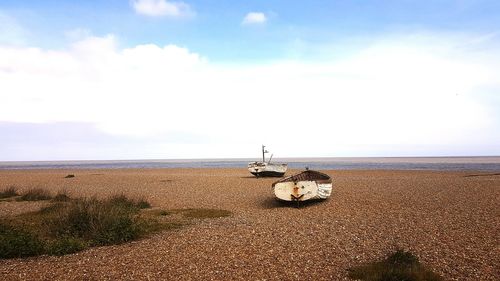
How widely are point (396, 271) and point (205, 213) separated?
31.1 feet

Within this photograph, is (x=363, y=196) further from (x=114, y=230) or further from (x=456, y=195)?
(x=114, y=230)

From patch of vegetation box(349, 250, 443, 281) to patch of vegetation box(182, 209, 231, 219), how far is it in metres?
7.86

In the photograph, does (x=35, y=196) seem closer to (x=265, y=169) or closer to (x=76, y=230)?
(x=76, y=230)

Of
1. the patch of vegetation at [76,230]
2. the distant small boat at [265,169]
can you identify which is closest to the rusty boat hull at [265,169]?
the distant small boat at [265,169]

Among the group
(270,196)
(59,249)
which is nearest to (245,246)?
(59,249)

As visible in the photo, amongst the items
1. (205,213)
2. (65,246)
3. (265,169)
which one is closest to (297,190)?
(205,213)

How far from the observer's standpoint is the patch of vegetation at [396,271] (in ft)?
24.6

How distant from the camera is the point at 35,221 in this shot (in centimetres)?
1430

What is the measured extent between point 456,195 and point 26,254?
19.3 metres

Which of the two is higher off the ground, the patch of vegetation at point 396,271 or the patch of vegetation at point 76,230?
the patch of vegetation at point 76,230

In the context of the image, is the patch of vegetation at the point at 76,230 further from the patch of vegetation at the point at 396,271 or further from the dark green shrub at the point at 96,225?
the patch of vegetation at the point at 396,271

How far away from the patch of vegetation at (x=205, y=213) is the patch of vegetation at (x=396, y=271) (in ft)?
25.8

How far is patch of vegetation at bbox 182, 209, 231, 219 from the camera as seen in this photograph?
1523cm

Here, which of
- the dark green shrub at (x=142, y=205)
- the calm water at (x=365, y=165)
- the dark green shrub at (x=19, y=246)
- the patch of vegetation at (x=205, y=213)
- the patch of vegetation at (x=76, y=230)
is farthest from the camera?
the calm water at (x=365, y=165)
